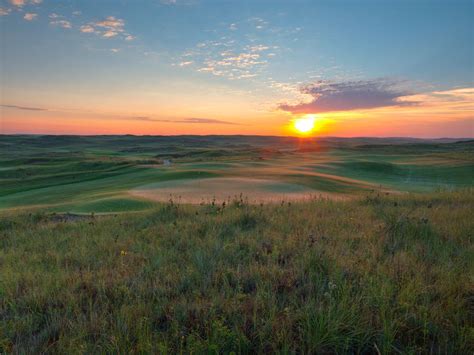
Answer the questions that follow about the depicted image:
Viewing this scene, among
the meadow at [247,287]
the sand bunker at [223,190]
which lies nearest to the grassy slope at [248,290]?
the meadow at [247,287]

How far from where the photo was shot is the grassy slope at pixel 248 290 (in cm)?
282

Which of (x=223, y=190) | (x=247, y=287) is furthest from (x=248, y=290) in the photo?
(x=223, y=190)

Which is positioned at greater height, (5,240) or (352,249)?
(352,249)

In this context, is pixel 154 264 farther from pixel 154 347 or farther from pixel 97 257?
pixel 154 347

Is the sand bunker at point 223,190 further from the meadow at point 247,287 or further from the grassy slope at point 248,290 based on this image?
the grassy slope at point 248,290

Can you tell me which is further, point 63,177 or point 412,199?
point 63,177

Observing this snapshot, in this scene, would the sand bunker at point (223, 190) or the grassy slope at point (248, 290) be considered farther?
the sand bunker at point (223, 190)

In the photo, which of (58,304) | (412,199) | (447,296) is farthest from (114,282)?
(412,199)

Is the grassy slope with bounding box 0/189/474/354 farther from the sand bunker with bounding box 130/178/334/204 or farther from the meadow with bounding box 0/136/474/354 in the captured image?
the sand bunker with bounding box 130/178/334/204

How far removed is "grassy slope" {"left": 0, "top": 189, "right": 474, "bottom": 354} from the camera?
2.82 meters

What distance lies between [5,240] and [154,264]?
5.36 metres

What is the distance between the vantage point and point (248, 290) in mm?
3859

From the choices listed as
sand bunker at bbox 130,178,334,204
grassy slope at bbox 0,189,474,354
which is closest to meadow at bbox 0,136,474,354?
grassy slope at bbox 0,189,474,354

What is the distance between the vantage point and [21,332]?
10.3 ft
